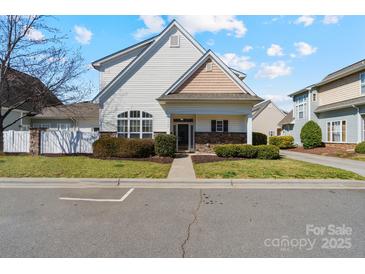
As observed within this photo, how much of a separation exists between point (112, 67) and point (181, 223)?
18797 millimetres

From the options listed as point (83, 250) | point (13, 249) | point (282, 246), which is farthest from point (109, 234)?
point (282, 246)

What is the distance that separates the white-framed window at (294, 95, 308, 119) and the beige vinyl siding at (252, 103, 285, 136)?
15.2 m

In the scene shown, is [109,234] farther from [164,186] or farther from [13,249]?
[164,186]

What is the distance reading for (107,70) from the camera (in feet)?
67.6

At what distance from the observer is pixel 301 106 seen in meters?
27.7

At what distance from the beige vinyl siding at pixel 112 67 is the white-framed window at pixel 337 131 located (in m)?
19.0

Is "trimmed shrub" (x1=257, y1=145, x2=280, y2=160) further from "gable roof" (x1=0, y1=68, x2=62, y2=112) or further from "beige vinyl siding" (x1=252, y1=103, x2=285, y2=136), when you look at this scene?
"beige vinyl siding" (x1=252, y1=103, x2=285, y2=136)

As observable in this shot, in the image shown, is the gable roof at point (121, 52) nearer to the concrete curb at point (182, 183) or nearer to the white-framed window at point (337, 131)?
the concrete curb at point (182, 183)

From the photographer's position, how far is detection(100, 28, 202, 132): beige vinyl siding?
57.5ft

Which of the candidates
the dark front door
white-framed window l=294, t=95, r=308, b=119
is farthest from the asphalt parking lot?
white-framed window l=294, t=95, r=308, b=119

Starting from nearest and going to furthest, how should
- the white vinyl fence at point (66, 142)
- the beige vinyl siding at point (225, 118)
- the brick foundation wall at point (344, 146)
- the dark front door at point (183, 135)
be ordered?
the white vinyl fence at point (66, 142)
the beige vinyl siding at point (225, 118)
the dark front door at point (183, 135)
the brick foundation wall at point (344, 146)

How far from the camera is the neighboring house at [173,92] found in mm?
16391

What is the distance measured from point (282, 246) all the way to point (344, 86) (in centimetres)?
2309

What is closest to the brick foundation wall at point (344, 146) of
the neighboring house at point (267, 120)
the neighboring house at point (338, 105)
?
the neighboring house at point (338, 105)
